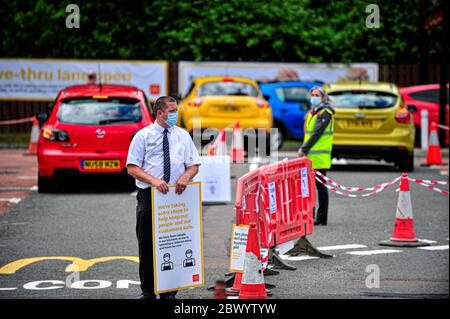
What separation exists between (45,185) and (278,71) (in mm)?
15197

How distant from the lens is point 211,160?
16.1 metres

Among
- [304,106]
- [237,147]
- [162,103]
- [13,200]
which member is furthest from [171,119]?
[304,106]

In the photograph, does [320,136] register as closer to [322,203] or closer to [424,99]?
[322,203]

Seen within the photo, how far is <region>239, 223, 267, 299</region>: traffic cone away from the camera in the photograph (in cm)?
882

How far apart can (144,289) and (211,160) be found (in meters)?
7.18

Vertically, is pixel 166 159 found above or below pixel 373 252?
above

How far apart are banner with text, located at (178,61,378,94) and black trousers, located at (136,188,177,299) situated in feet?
73.9

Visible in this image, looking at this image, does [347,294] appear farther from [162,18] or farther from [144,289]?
[162,18]

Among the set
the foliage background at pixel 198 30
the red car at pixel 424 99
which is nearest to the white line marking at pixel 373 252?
the red car at pixel 424 99

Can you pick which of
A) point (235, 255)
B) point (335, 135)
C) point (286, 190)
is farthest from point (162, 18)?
point (235, 255)

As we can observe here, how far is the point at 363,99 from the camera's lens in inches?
805

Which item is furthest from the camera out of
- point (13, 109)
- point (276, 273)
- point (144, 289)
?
point (13, 109)

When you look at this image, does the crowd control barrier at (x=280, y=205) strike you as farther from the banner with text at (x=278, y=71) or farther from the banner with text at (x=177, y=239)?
the banner with text at (x=278, y=71)

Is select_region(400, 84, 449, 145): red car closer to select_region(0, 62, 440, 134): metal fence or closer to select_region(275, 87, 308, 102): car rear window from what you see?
select_region(275, 87, 308, 102): car rear window
